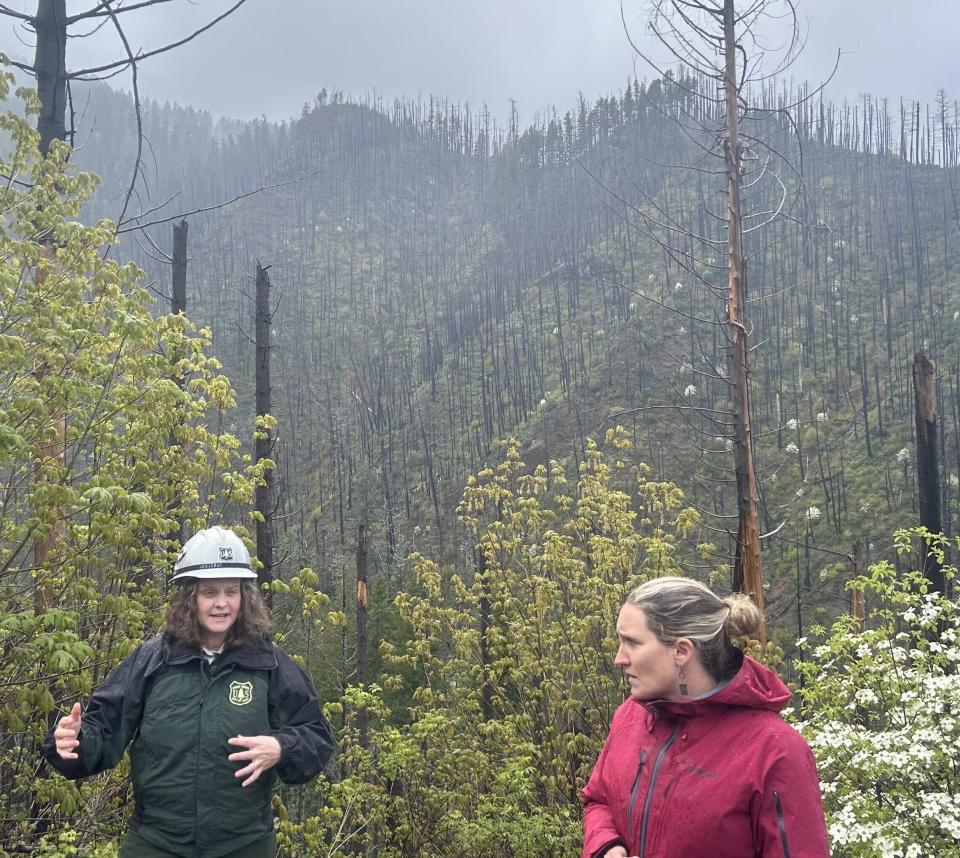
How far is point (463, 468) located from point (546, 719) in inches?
1966

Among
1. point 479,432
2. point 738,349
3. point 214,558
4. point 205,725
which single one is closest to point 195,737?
point 205,725

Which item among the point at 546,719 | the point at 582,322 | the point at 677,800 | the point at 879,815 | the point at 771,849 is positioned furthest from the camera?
the point at 582,322

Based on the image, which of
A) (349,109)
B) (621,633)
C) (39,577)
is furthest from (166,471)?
(349,109)

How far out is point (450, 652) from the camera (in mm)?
8820

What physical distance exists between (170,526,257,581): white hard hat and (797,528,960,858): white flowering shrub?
3054 mm

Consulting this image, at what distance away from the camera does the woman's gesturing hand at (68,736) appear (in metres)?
2.31

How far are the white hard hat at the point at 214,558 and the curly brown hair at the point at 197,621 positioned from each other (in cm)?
6

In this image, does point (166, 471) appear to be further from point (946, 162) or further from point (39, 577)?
point (946, 162)

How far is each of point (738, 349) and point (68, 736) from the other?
6264mm

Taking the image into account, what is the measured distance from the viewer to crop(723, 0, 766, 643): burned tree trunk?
6832mm

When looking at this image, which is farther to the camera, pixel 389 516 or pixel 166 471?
pixel 389 516

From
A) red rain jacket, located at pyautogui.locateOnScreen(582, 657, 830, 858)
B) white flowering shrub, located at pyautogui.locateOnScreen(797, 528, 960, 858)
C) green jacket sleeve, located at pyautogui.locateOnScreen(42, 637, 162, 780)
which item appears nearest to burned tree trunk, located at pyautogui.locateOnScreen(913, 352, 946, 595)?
white flowering shrub, located at pyautogui.locateOnScreen(797, 528, 960, 858)

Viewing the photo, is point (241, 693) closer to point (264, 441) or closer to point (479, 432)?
point (264, 441)

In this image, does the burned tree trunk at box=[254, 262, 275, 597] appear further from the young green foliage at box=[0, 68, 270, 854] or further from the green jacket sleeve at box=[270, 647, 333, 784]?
the green jacket sleeve at box=[270, 647, 333, 784]
